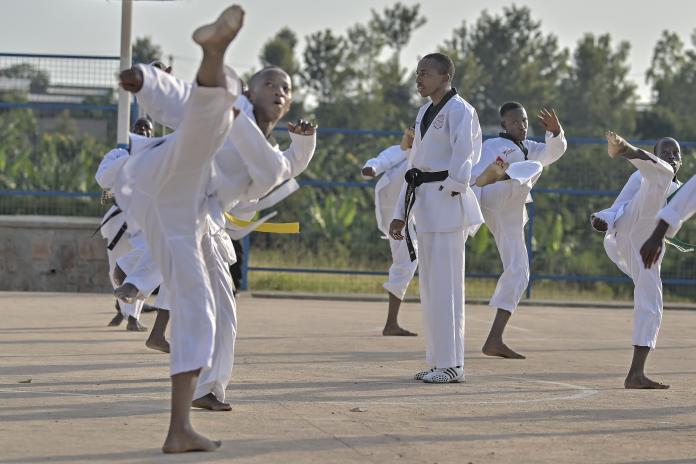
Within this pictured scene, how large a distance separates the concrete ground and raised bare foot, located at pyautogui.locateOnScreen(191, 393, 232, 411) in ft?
0.27

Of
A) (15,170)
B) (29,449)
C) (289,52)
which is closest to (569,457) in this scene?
(29,449)

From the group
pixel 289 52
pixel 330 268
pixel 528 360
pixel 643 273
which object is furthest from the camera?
pixel 289 52

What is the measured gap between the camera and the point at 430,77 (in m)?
9.55

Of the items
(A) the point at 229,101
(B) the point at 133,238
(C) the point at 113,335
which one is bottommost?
(C) the point at 113,335

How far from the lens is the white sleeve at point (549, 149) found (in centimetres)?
1110

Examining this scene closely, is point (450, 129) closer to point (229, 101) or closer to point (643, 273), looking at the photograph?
point (643, 273)

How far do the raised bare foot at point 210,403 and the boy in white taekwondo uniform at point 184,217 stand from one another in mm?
1181

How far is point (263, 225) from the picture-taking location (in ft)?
25.1

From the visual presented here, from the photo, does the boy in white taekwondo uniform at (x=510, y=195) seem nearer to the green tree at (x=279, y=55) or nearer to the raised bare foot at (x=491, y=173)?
the raised bare foot at (x=491, y=173)

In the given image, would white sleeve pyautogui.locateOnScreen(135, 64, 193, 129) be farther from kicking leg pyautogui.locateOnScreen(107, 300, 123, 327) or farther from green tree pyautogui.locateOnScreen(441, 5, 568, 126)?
green tree pyautogui.locateOnScreen(441, 5, 568, 126)

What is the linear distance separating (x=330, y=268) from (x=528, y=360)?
8375 mm

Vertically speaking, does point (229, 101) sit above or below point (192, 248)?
above

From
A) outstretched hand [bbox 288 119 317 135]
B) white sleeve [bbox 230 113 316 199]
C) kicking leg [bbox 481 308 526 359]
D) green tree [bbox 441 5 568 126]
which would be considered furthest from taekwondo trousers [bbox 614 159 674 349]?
green tree [bbox 441 5 568 126]

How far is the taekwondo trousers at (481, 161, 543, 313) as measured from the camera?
11.2 meters
